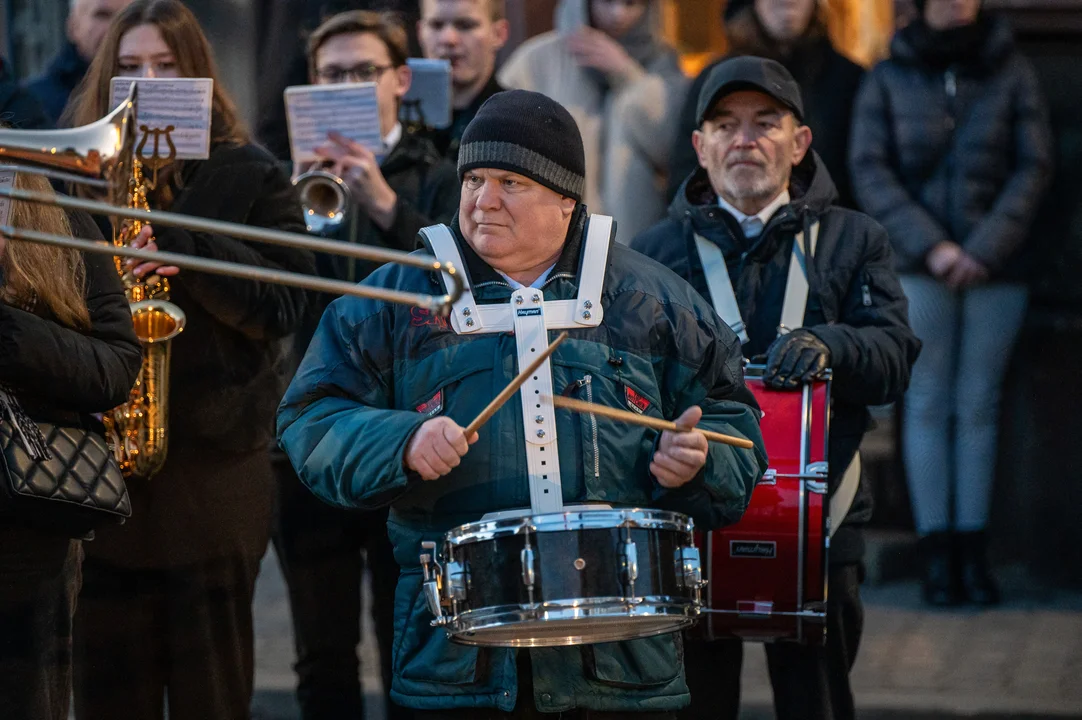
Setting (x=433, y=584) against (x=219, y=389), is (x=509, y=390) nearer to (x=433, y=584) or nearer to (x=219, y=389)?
(x=433, y=584)

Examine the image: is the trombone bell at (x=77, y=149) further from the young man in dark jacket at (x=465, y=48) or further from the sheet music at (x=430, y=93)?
the young man in dark jacket at (x=465, y=48)

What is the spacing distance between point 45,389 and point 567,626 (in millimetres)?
1443

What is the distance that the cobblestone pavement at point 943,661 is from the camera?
22.0 ft

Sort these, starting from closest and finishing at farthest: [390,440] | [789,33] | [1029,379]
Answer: [390,440], [789,33], [1029,379]

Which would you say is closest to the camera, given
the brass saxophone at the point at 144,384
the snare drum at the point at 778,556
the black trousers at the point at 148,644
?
the snare drum at the point at 778,556

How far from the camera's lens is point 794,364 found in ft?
16.8

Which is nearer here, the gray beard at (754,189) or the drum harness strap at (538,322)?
the drum harness strap at (538,322)

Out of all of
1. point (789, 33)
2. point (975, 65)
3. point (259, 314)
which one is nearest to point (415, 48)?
point (789, 33)

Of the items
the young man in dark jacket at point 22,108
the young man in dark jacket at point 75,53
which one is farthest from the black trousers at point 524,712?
A: the young man in dark jacket at point 75,53

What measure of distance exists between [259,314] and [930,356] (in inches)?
→ 141

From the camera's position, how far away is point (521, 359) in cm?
426

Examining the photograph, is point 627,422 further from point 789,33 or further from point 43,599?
point 789,33

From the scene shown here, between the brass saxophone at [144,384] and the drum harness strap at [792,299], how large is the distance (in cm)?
156

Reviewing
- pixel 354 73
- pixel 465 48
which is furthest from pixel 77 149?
pixel 465 48
